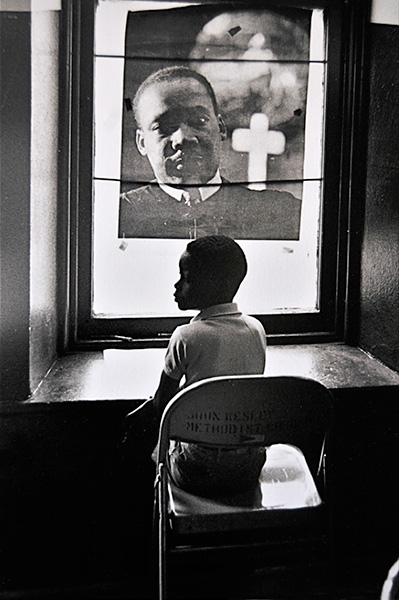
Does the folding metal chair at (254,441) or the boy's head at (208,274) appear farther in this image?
the boy's head at (208,274)

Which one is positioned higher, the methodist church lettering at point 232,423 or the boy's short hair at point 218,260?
the boy's short hair at point 218,260

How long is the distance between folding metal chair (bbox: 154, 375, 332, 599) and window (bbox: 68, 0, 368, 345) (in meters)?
0.26

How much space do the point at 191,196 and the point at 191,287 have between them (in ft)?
0.62

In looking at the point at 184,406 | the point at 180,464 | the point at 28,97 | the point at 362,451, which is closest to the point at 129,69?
the point at 28,97

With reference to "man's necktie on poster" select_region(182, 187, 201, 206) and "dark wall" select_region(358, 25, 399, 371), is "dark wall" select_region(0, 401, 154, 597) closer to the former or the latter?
"man's necktie on poster" select_region(182, 187, 201, 206)

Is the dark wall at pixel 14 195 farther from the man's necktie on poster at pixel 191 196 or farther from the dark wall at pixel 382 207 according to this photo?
the dark wall at pixel 382 207

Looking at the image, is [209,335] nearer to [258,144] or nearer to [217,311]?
[217,311]

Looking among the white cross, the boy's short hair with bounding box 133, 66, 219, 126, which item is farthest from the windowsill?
the boy's short hair with bounding box 133, 66, 219, 126

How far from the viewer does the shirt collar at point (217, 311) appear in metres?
1.40

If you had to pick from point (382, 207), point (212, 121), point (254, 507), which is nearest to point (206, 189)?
point (212, 121)

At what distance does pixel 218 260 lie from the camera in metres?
1.41

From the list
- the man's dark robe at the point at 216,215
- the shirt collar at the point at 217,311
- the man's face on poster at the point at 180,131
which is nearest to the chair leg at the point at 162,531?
the shirt collar at the point at 217,311

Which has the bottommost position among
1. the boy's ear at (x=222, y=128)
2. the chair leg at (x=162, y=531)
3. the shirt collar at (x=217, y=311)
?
the chair leg at (x=162, y=531)

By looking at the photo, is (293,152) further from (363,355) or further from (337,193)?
(363,355)
